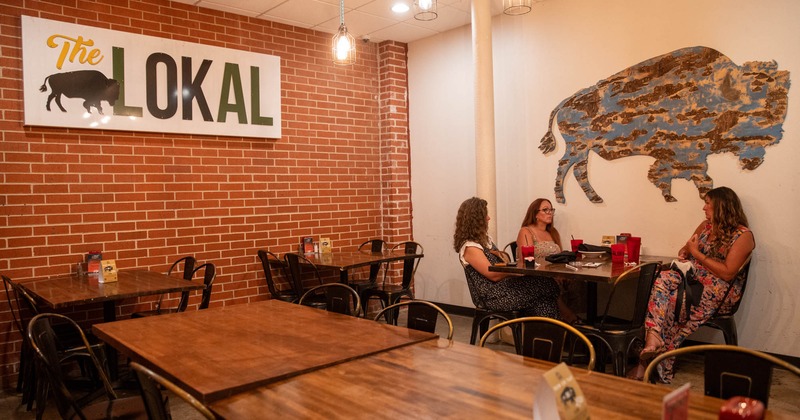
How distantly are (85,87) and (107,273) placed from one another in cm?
149

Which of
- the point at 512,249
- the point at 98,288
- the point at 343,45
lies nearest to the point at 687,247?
the point at 512,249

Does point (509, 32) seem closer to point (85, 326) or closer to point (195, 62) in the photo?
point (195, 62)

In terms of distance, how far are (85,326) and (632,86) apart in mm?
4709

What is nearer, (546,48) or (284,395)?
(284,395)

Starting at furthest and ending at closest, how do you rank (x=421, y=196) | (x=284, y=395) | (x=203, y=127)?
(x=421, y=196) < (x=203, y=127) < (x=284, y=395)

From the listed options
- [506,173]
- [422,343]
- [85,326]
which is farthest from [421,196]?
[422,343]

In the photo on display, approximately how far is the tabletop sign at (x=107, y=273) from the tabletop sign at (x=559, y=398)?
365cm

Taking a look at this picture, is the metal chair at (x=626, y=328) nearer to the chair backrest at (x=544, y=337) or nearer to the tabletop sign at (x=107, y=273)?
the chair backrest at (x=544, y=337)

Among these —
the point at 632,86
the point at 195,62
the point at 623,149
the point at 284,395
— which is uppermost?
the point at 195,62

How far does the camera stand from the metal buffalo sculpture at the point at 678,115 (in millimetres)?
4238

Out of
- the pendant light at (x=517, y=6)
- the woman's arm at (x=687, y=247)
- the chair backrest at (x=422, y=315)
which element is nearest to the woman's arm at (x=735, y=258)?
the woman's arm at (x=687, y=247)

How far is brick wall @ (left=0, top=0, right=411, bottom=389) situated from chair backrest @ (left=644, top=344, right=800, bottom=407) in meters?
4.26

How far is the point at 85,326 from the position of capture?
4535 millimetres

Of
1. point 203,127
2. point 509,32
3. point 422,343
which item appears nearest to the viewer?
point 422,343
